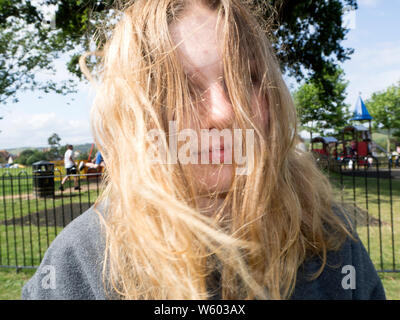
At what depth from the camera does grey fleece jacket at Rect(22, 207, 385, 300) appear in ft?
2.98

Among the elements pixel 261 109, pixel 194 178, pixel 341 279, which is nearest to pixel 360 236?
pixel 341 279

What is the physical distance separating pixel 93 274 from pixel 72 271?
69mm

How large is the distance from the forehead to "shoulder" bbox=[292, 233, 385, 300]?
0.75 m

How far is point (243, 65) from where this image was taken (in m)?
0.87

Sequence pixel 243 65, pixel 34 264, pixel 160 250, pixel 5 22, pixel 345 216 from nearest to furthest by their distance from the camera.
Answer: pixel 160 250 < pixel 243 65 < pixel 345 216 < pixel 34 264 < pixel 5 22

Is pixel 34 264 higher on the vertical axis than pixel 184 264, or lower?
lower

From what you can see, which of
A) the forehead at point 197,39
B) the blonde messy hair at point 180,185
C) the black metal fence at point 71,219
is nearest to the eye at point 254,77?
the blonde messy hair at point 180,185

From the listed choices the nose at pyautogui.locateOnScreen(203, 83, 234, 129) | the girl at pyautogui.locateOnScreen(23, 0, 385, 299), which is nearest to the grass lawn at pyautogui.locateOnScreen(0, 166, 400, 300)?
the girl at pyautogui.locateOnScreen(23, 0, 385, 299)

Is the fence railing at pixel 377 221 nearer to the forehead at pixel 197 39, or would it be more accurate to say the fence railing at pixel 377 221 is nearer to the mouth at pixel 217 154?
the mouth at pixel 217 154

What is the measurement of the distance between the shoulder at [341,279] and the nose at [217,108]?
0.57 meters

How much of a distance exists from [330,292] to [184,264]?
53cm

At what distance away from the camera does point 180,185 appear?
807 mm
